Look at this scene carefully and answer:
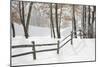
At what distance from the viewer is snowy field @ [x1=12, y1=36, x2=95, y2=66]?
6.01 ft

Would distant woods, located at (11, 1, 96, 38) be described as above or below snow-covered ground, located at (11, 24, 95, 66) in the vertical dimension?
above

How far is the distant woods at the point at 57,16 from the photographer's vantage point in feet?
6.05

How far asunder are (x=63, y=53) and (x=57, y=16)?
0.44m

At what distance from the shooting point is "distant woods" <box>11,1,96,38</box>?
1.84m

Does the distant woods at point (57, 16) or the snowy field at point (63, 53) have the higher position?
the distant woods at point (57, 16)

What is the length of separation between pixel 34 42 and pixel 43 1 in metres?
0.48

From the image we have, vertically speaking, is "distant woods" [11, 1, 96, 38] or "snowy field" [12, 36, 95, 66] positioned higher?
"distant woods" [11, 1, 96, 38]

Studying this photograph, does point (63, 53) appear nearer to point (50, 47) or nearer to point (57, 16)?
point (50, 47)

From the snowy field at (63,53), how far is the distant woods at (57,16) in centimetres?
7

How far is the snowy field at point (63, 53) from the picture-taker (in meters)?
1.83

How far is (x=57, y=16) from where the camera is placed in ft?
6.48

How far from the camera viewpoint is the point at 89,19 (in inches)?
82.9

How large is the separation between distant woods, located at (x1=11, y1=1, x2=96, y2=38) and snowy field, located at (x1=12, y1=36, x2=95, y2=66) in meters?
0.07

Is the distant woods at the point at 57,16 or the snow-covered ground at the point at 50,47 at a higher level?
the distant woods at the point at 57,16
